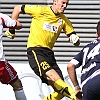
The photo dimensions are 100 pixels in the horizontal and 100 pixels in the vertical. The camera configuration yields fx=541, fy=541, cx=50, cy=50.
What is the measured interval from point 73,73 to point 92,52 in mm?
339

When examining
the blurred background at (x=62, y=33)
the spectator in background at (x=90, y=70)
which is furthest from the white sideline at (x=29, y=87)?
the spectator in background at (x=90, y=70)

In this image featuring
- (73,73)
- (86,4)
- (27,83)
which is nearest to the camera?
(73,73)

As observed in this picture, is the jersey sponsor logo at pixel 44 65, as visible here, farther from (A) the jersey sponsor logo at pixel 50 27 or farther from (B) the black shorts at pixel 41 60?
(A) the jersey sponsor logo at pixel 50 27

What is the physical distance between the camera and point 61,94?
720 cm

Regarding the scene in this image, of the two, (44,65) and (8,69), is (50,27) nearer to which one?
(44,65)

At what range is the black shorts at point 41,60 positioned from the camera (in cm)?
717

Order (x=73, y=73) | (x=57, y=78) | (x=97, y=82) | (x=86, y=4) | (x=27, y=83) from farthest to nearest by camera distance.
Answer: (x=86, y=4)
(x=27, y=83)
(x=57, y=78)
(x=73, y=73)
(x=97, y=82)

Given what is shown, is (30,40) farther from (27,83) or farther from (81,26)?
(81,26)

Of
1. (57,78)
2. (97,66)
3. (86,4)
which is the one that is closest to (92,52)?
(97,66)

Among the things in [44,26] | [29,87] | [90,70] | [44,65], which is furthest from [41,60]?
[90,70]

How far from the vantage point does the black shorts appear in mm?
7172

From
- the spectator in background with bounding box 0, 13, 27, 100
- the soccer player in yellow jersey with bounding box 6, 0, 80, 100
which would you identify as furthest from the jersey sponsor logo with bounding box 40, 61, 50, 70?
the spectator in background with bounding box 0, 13, 27, 100

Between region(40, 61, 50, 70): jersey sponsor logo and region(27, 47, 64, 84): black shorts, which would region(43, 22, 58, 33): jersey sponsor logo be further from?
region(40, 61, 50, 70): jersey sponsor logo

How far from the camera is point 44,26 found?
730cm
